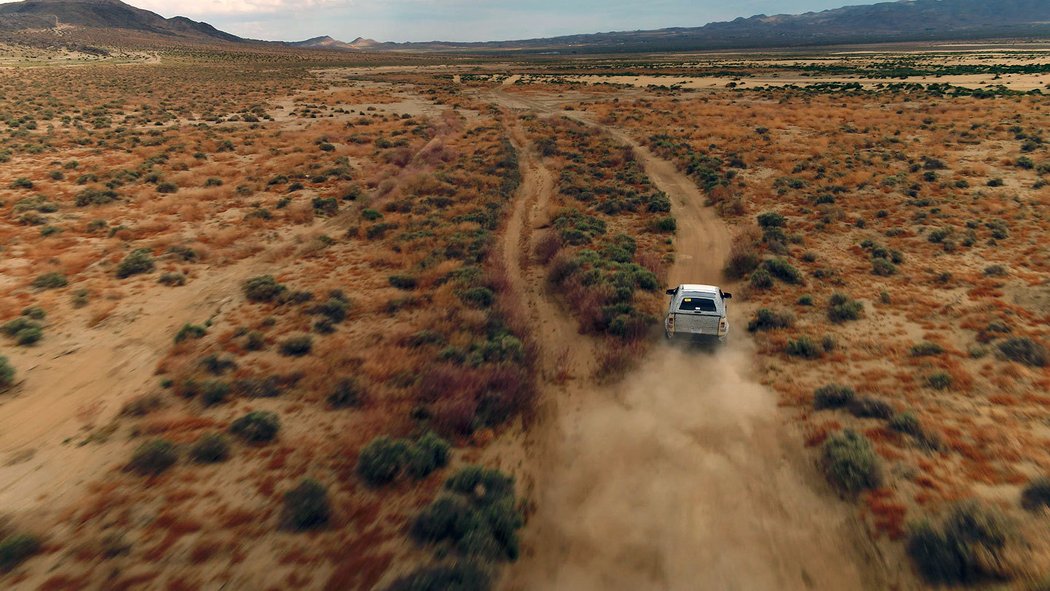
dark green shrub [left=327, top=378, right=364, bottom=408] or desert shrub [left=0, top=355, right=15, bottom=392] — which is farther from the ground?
desert shrub [left=0, top=355, right=15, bottom=392]

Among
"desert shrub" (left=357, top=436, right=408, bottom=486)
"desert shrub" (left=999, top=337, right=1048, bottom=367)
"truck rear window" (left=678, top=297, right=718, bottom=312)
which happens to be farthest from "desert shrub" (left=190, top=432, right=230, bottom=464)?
"desert shrub" (left=999, top=337, right=1048, bottom=367)

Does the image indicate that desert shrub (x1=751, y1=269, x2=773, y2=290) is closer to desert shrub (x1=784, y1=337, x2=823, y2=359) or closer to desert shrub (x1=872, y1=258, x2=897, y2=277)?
desert shrub (x1=784, y1=337, x2=823, y2=359)

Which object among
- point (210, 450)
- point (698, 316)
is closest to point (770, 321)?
point (698, 316)

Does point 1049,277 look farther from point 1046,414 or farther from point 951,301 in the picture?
point 1046,414

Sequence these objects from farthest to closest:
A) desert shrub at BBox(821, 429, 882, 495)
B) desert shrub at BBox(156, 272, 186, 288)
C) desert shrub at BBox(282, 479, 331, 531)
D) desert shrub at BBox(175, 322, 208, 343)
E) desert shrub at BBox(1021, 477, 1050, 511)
→ 1. desert shrub at BBox(156, 272, 186, 288)
2. desert shrub at BBox(175, 322, 208, 343)
3. desert shrub at BBox(821, 429, 882, 495)
4. desert shrub at BBox(282, 479, 331, 531)
5. desert shrub at BBox(1021, 477, 1050, 511)

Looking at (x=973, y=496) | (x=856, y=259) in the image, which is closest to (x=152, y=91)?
(x=856, y=259)

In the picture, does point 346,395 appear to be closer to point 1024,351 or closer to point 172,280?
point 172,280

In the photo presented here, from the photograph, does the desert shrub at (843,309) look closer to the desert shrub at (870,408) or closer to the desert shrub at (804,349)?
the desert shrub at (804,349)
